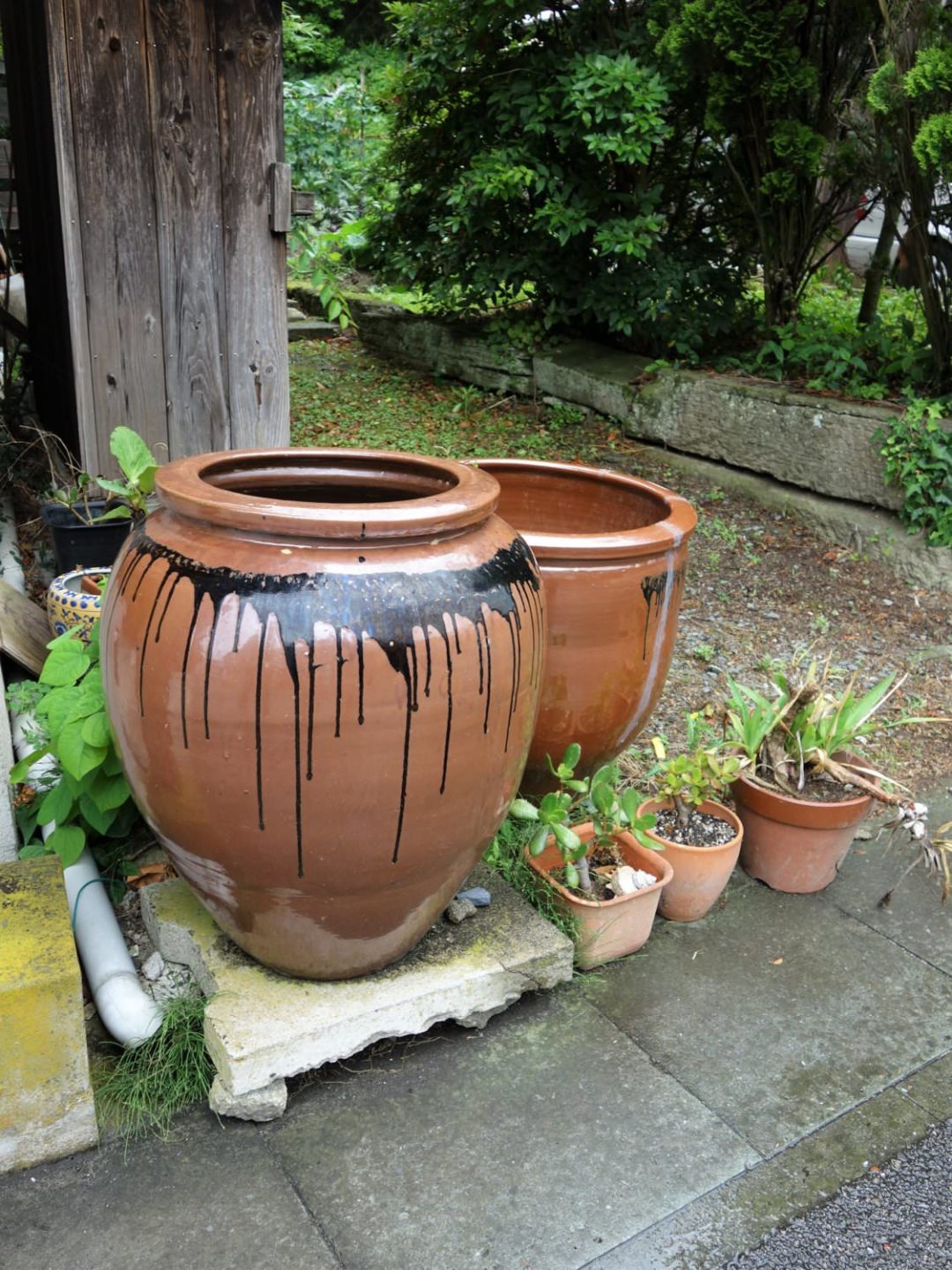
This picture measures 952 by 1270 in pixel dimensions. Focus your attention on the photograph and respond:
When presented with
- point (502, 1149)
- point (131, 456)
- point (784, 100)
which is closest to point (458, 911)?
point (502, 1149)

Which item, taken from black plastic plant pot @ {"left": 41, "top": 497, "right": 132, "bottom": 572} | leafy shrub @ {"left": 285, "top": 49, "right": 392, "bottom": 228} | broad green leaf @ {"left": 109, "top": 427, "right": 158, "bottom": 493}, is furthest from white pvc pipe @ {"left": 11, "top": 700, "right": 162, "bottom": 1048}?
leafy shrub @ {"left": 285, "top": 49, "right": 392, "bottom": 228}

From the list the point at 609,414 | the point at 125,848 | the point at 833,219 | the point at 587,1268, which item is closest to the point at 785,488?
the point at 609,414

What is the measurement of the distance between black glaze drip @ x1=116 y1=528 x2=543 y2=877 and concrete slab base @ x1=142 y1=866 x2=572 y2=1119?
0.35 meters

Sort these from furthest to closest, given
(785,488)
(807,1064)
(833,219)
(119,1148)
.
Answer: (833,219) → (785,488) → (807,1064) → (119,1148)

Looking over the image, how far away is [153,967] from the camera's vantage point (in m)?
2.33

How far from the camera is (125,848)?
268cm

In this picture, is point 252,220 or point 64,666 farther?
point 252,220

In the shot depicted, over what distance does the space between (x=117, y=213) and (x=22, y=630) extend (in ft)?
4.29

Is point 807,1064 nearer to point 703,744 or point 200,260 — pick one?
point 703,744

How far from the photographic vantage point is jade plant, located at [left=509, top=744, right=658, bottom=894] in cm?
237

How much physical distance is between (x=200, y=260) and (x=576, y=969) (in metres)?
2.44

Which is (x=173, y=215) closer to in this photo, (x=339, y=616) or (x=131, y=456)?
(x=131, y=456)

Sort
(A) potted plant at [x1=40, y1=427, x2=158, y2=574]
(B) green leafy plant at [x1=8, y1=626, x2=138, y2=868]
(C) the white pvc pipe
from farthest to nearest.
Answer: (A) potted plant at [x1=40, y1=427, x2=158, y2=574] < (B) green leafy plant at [x1=8, y1=626, x2=138, y2=868] < (C) the white pvc pipe

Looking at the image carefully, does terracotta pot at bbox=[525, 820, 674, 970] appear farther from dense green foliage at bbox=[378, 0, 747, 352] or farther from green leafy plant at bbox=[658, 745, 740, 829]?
dense green foliage at bbox=[378, 0, 747, 352]
